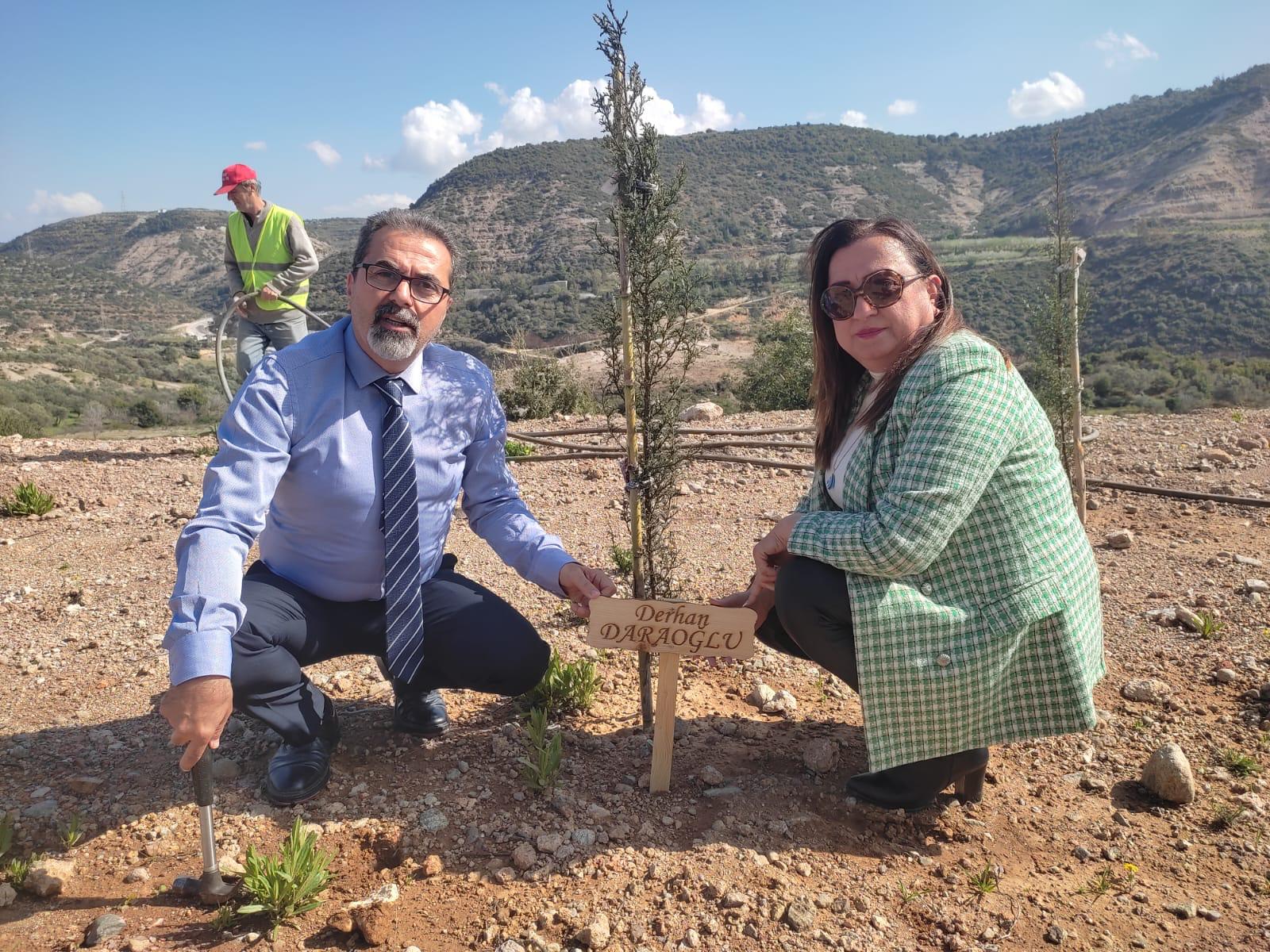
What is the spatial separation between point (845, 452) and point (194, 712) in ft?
5.72

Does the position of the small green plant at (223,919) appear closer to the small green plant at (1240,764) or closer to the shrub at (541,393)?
the small green plant at (1240,764)

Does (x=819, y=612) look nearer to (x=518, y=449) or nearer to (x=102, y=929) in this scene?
(x=102, y=929)

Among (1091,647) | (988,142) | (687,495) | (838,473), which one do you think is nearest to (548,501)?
(687,495)

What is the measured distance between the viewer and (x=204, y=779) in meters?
1.96

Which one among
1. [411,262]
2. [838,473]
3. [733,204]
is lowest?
[838,473]

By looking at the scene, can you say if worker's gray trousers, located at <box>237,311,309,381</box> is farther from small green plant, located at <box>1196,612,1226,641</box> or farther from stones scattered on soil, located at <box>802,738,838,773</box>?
small green plant, located at <box>1196,612,1226,641</box>

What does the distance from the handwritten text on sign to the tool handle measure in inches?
38.4

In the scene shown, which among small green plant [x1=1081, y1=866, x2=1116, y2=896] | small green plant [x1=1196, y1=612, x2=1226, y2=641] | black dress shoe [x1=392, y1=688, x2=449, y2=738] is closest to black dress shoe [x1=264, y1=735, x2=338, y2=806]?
black dress shoe [x1=392, y1=688, x2=449, y2=738]

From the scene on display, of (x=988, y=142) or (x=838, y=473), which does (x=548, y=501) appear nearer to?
(x=838, y=473)

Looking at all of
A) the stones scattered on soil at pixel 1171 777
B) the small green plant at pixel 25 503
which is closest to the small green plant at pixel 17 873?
the stones scattered on soil at pixel 1171 777

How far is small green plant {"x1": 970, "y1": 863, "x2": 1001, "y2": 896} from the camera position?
2088 millimetres

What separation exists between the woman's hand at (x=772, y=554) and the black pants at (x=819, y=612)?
0.08 m

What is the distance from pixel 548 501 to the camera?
584 centimetres

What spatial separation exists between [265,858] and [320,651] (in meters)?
0.79
